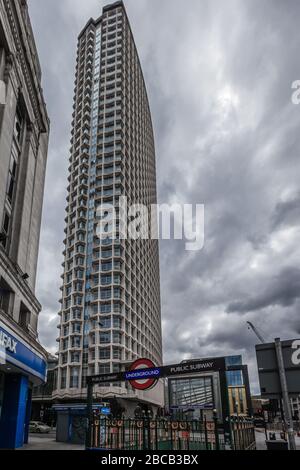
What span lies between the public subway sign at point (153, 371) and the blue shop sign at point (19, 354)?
509 centimetres

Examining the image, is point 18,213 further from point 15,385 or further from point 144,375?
point 144,375

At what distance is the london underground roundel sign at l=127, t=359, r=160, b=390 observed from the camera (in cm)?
1654

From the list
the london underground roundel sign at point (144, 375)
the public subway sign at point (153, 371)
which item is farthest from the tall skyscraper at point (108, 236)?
the london underground roundel sign at point (144, 375)

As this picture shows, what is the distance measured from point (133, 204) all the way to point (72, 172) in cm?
1759

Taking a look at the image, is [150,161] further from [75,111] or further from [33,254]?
[33,254]

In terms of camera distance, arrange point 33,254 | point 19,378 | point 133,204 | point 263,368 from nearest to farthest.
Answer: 1. point 263,368
2. point 19,378
3. point 33,254
4. point 133,204

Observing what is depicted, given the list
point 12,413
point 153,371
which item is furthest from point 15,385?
point 153,371

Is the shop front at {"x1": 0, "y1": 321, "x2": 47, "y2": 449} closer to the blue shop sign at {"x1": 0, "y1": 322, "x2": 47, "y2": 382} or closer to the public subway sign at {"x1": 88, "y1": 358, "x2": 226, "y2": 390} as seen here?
the blue shop sign at {"x1": 0, "y1": 322, "x2": 47, "y2": 382}

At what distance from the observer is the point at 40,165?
3778 cm

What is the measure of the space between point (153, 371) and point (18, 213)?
19.2 meters

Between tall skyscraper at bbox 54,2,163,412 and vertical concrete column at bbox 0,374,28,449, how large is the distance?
4309cm

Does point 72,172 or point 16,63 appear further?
point 72,172

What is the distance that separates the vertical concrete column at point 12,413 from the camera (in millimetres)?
23344

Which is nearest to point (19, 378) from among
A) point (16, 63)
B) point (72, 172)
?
point (16, 63)
